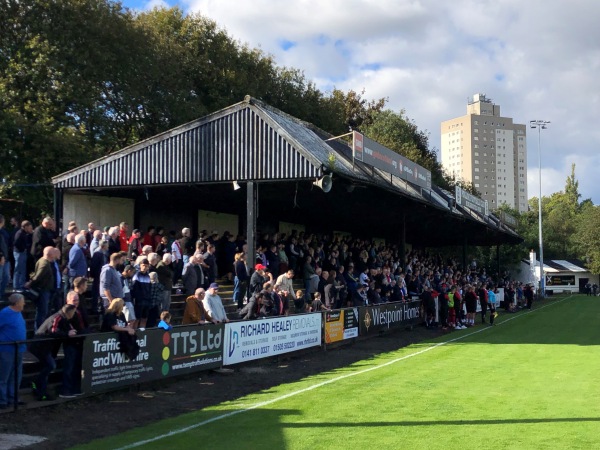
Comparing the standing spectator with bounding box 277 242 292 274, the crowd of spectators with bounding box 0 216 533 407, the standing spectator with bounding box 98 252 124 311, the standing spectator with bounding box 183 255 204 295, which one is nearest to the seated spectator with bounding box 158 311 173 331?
the crowd of spectators with bounding box 0 216 533 407

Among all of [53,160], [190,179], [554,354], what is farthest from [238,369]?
[53,160]

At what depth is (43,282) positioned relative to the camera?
42.4 feet

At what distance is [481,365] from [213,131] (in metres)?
10.5

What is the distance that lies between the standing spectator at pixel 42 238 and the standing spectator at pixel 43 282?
1.62 metres

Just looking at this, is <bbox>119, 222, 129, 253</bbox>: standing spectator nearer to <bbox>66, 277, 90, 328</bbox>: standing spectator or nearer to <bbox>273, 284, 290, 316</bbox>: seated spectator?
<bbox>273, 284, 290, 316</bbox>: seated spectator

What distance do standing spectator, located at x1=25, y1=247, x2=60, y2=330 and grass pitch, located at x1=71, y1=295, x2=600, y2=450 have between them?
12.3ft

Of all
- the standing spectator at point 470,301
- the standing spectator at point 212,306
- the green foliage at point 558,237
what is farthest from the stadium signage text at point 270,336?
the green foliage at point 558,237

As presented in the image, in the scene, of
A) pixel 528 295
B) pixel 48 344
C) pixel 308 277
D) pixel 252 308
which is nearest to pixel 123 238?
pixel 252 308

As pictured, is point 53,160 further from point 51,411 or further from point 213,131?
point 51,411

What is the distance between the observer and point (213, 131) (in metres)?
21.9

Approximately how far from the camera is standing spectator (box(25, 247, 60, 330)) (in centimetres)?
1291

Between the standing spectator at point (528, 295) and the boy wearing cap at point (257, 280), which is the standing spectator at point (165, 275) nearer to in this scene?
the boy wearing cap at point (257, 280)

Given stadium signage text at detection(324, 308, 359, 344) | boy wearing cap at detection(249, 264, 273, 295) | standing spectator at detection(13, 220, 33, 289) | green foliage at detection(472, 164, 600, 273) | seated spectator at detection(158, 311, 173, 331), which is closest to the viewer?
seated spectator at detection(158, 311, 173, 331)

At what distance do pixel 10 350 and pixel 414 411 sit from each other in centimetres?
616
